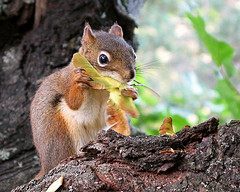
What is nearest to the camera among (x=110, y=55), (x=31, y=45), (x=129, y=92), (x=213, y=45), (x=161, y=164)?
(x=161, y=164)

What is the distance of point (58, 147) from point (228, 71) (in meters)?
2.01

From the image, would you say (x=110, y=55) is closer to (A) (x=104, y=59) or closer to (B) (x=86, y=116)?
(A) (x=104, y=59)

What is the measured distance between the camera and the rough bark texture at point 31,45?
11.1ft

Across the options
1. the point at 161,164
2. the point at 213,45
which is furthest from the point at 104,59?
the point at 213,45

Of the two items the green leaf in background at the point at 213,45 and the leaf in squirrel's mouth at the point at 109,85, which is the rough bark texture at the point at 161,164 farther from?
the green leaf in background at the point at 213,45

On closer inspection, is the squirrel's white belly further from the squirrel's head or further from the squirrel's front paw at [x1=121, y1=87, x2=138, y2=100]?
the squirrel's front paw at [x1=121, y1=87, x2=138, y2=100]

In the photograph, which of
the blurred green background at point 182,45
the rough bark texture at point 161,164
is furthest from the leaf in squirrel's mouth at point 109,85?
the blurred green background at point 182,45

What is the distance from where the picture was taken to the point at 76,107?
104 inches

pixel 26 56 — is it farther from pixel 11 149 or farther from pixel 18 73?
pixel 11 149

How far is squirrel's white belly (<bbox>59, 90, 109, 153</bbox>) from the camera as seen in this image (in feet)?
8.79

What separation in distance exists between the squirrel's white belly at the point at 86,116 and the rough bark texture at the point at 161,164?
34.0 inches

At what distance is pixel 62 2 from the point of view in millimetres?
3641

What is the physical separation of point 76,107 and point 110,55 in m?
0.52

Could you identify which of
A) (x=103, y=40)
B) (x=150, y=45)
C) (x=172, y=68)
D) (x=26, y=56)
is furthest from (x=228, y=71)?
(x=172, y=68)
